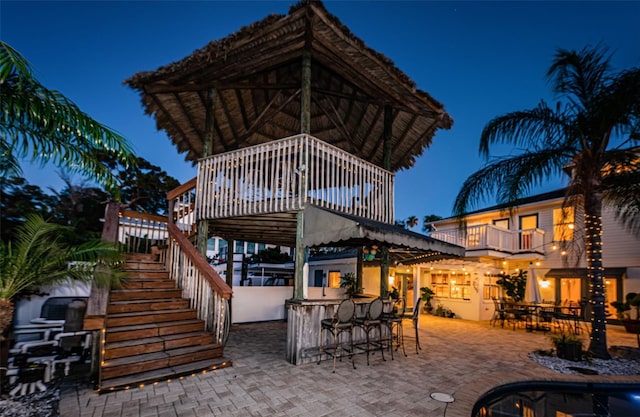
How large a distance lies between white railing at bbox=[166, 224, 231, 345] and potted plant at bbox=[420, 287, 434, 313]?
11581mm

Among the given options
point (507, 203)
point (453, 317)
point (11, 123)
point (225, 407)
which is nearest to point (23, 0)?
point (11, 123)

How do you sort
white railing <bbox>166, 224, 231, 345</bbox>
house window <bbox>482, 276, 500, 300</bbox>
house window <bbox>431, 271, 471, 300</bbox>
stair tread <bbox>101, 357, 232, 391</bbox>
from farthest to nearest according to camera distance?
house window <bbox>431, 271, 471, 300</bbox>, house window <bbox>482, 276, 500, 300</bbox>, white railing <bbox>166, 224, 231, 345</bbox>, stair tread <bbox>101, 357, 232, 391</bbox>

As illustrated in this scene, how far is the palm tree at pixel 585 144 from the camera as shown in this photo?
684 cm

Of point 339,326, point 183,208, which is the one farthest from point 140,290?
point 339,326

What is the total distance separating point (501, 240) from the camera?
48.0ft

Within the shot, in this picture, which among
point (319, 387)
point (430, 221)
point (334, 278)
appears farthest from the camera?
point (430, 221)

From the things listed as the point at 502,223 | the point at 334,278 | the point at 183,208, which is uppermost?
the point at 502,223

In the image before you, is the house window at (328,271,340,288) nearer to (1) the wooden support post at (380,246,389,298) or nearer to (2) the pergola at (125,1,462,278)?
(2) the pergola at (125,1,462,278)

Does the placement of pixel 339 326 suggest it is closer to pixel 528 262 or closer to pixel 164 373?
pixel 164 373

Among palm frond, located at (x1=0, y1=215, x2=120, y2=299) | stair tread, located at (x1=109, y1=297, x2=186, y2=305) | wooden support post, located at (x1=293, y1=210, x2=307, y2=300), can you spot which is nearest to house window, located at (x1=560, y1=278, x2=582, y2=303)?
wooden support post, located at (x1=293, y1=210, x2=307, y2=300)

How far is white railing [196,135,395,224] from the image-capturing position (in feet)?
21.0

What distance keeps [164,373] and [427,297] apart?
13.1 metres

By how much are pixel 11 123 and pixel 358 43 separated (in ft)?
18.2

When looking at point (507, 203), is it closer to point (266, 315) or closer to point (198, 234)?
point (198, 234)
